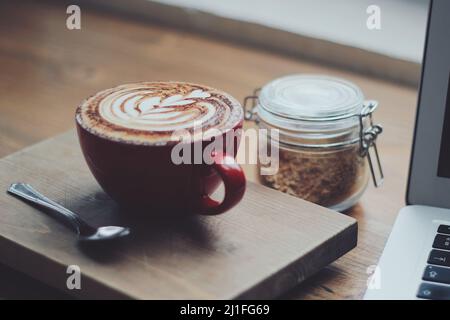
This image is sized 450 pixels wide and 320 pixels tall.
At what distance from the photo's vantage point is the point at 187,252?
0.61m

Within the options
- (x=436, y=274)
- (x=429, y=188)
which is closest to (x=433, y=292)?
(x=436, y=274)

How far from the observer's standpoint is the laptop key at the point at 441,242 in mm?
634

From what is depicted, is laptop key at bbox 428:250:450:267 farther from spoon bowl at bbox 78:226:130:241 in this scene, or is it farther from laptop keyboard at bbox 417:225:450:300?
spoon bowl at bbox 78:226:130:241

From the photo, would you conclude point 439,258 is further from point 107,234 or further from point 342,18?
point 342,18

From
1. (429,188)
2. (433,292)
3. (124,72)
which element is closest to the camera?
(433,292)

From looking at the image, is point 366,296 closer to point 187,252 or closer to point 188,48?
point 187,252

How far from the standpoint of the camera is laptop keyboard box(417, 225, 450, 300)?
0.58m

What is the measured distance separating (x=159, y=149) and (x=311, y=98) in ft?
0.68

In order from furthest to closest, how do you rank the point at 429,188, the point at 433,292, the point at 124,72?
the point at 124,72 → the point at 429,188 → the point at 433,292

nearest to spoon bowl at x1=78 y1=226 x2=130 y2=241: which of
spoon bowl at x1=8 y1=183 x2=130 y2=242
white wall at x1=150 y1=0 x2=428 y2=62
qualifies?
spoon bowl at x1=8 y1=183 x2=130 y2=242

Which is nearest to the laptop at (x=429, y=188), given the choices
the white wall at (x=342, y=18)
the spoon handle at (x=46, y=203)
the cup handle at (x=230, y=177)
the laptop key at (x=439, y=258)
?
the laptop key at (x=439, y=258)

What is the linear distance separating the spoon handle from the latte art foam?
0.07m

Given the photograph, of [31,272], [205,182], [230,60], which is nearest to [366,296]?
[205,182]

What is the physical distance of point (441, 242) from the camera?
25.2 inches
